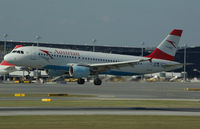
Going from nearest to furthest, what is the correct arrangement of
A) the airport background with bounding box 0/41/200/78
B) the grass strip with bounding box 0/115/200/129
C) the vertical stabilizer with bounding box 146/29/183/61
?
1. the grass strip with bounding box 0/115/200/129
2. the vertical stabilizer with bounding box 146/29/183/61
3. the airport background with bounding box 0/41/200/78

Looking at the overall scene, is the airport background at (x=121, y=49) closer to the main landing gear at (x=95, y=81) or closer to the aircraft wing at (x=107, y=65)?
the main landing gear at (x=95, y=81)

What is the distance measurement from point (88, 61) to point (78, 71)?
3639 millimetres

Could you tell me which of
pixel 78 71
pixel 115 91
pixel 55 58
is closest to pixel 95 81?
pixel 78 71

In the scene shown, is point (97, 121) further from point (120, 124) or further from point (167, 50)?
point (167, 50)

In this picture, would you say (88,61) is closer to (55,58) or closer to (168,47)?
(55,58)

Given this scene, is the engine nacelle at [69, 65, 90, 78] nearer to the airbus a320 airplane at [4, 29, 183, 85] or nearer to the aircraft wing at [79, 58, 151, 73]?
the airbus a320 airplane at [4, 29, 183, 85]

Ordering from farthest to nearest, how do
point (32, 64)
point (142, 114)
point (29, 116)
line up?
point (32, 64), point (142, 114), point (29, 116)

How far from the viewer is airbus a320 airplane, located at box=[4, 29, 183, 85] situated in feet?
193

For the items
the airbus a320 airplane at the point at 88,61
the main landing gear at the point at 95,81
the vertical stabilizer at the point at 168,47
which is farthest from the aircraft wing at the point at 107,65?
the vertical stabilizer at the point at 168,47

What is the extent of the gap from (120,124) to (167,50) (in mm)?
50642

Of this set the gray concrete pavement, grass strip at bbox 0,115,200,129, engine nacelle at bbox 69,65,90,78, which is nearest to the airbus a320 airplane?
engine nacelle at bbox 69,65,90,78

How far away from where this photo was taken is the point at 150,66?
6669 centimetres

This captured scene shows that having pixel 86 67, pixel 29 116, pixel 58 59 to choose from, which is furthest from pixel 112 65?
pixel 29 116

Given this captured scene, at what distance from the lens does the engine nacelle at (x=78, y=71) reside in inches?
2327
